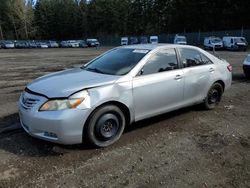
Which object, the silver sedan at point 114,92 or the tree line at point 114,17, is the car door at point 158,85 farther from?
the tree line at point 114,17

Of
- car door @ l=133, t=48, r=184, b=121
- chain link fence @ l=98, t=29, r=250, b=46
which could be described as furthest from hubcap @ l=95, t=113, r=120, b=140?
chain link fence @ l=98, t=29, r=250, b=46

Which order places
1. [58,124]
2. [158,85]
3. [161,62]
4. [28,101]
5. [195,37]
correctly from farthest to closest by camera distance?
[195,37] < [161,62] < [158,85] < [28,101] < [58,124]

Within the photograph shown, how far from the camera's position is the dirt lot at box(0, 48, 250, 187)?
168 inches

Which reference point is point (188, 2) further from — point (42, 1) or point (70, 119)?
point (70, 119)

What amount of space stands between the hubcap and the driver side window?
3.38 ft

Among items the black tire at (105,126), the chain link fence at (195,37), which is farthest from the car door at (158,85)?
the chain link fence at (195,37)

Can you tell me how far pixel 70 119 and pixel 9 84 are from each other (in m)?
7.86

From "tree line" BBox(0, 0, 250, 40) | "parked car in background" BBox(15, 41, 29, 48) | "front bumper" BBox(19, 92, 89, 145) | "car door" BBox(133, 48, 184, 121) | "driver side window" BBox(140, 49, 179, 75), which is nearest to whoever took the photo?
"front bumper" BBox(19, 92, 89, 145)

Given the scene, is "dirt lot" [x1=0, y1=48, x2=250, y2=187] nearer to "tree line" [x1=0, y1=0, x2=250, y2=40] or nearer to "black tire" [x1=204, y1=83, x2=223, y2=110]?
"black tire" [x1=204, y1=83, x2=223, y2=110]

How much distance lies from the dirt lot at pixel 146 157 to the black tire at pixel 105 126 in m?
0.14

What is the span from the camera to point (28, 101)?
17.2 ft

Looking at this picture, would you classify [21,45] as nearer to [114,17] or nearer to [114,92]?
[114,17]

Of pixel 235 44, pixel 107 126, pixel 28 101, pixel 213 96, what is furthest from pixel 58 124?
pixel 235 44

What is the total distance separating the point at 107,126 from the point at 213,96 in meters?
3.15
